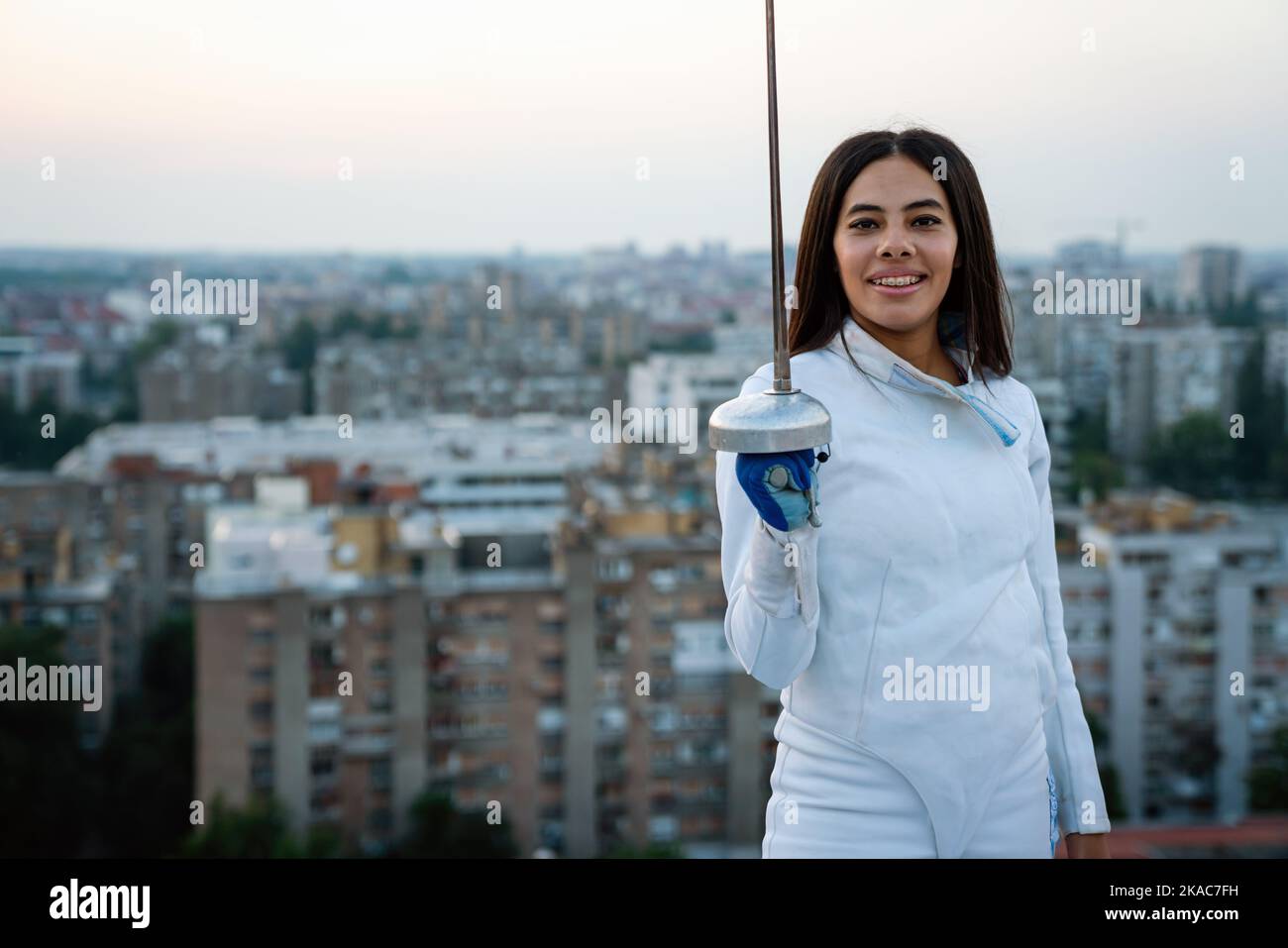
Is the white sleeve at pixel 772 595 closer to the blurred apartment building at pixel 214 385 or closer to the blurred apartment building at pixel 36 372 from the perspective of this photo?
the blurred apartment building at pixel 36 372

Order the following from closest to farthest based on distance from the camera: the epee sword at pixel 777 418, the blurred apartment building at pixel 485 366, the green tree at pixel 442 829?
1. the epee sword at pixel 777 418
2. the green tree at pixel 442 829
3. the blurred apartment building at pixel 485 366

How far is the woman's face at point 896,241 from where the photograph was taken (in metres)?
0.88

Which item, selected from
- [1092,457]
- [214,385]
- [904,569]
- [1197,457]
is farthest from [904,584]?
[214,385]

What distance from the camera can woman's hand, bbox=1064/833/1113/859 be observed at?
91 cm

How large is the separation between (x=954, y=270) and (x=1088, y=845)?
36cm

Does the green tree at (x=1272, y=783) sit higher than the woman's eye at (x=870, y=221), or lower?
lower

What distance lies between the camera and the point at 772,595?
2.65ft

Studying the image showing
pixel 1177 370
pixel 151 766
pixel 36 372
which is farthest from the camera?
pixel 36 372

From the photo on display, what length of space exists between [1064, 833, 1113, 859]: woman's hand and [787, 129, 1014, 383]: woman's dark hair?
0.96 feet

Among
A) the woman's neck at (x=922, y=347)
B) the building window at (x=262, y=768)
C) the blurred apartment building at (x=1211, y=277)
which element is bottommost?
the building window at (x=262, y=768)

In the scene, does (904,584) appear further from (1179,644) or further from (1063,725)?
(1179,644)

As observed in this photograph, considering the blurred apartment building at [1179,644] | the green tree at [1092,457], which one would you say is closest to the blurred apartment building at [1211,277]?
the green tree at [1092,457]

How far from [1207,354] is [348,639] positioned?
1078cm

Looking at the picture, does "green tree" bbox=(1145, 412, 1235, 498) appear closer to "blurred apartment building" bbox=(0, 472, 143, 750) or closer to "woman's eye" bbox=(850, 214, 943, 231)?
"blurred apartment building" bbox=(0, 472, 143, 750)
